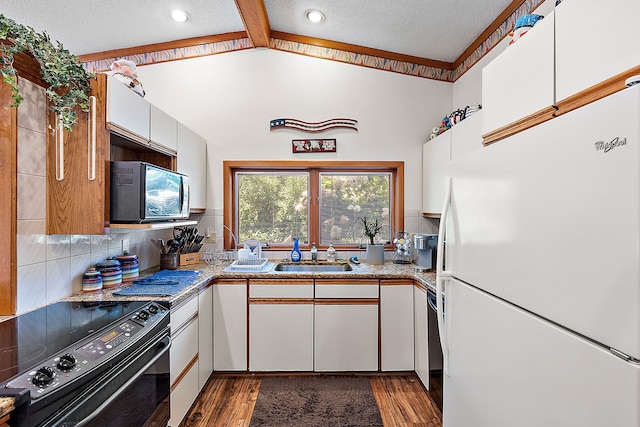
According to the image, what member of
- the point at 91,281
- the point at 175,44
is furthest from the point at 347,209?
the point at 175,44

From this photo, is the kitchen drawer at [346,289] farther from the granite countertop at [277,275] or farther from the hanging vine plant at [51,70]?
the hanging vine plant at [51,70]

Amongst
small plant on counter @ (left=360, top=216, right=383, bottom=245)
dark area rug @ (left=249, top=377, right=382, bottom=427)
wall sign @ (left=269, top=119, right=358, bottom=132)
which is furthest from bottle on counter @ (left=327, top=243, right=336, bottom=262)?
wall sign @ (left=269, top=119, right=358, bottom=132)

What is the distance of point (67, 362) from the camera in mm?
1077

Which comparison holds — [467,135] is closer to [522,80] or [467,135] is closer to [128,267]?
[522,80]

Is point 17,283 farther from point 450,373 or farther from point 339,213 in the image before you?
point 339,213

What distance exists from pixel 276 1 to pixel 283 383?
2.90 m

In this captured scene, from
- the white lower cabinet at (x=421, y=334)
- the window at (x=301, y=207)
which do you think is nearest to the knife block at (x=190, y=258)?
the window at (x=301, y=207)

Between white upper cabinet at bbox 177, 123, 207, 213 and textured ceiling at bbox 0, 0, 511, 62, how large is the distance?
91 cm

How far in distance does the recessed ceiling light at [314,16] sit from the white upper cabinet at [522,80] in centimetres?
157

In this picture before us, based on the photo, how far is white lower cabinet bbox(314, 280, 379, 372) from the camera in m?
2.53

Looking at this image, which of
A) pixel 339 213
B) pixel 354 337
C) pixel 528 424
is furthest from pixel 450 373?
pixel 339 213

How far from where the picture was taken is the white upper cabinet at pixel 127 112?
1711 mm

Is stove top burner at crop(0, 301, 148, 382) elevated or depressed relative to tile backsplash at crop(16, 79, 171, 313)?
depressed

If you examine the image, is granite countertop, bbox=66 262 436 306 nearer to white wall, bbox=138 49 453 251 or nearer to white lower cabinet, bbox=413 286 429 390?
white lower cabinet, bbox=413 286 429 390
